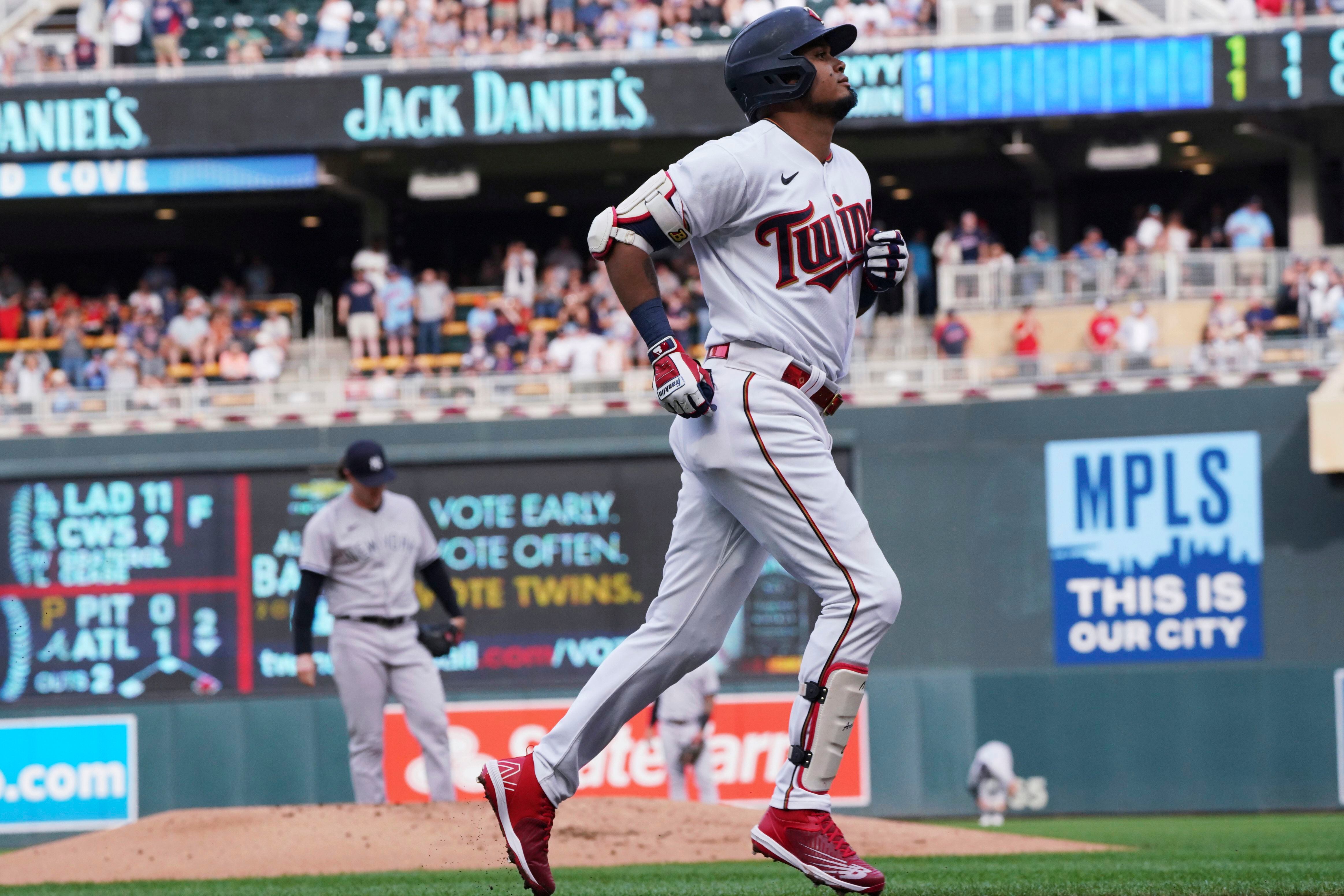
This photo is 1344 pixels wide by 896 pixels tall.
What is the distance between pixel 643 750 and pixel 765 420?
A: 10.7 metres

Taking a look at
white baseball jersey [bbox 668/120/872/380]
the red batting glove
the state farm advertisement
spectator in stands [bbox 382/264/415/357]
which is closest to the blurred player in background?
the state farm advertisement

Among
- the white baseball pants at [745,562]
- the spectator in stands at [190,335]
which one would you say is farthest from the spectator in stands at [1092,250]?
the white baseball pants at [745,562]

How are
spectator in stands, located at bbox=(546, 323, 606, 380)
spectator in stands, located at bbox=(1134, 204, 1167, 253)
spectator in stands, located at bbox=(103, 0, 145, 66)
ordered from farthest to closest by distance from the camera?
1. spectator in stands, located at bbox=(103, 0, 145, 66)
2. spectator in stands, located at bbox=(1134, 204, 1167, 253)
3. spectator in stands, located at bbox=(546, 323, 606, 380)

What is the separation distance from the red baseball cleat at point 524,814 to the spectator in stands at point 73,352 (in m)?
13.8

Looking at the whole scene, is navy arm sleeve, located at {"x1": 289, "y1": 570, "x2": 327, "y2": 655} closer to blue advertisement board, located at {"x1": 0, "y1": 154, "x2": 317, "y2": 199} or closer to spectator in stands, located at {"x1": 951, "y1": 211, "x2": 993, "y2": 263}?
spectator in stands, located at {"x1": 951, "y1": 211, "x2": 993, "y2": 263}

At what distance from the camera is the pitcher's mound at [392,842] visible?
7641 millimetres

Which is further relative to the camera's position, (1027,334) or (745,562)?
(1027,334)

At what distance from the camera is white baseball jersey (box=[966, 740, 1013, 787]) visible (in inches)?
563

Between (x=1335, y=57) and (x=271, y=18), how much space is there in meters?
11.1

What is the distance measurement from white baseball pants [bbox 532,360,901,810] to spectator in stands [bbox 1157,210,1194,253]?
41.4 ft

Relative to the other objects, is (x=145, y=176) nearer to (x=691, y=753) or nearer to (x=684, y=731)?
(x=684, y=731)

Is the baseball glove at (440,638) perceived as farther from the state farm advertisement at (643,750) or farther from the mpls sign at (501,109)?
the mpls sign at (501,109)

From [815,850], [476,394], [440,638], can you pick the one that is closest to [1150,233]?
[476,394]

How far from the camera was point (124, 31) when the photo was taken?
1919 cm
